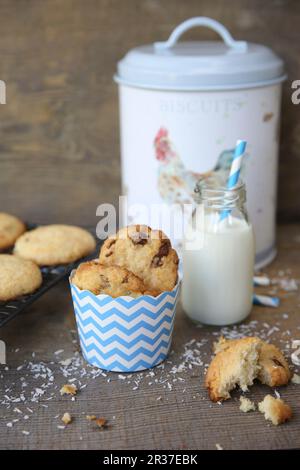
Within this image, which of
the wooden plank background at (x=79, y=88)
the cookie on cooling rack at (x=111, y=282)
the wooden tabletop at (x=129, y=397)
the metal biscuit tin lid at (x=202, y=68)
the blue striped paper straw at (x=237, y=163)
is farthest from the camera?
the wooden plank background at (x=79, y=88)

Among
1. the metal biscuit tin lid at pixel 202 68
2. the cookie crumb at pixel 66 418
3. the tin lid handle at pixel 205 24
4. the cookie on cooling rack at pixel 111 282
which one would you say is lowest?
the cookie crumb at pixel 66 418

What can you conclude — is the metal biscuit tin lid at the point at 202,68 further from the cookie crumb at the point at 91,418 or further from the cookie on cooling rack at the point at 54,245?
the cookie crumb at the point at 91,418

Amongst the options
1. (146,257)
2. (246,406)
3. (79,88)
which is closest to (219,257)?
(146,257)

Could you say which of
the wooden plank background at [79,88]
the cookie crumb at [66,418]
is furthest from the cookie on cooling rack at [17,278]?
the wooden plank background at [79,88]

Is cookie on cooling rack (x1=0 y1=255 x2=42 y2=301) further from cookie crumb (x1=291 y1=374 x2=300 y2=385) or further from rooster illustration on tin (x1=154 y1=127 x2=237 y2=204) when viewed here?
cookie crumb (x1=291 y1=374 x2=300 y2=385)

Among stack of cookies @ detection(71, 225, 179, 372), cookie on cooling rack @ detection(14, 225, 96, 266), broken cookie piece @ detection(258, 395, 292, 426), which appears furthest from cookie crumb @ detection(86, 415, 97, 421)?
cookie on cooling rack @ detection(14, 225, 96, 266)

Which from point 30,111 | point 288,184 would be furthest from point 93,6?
point 288,184
